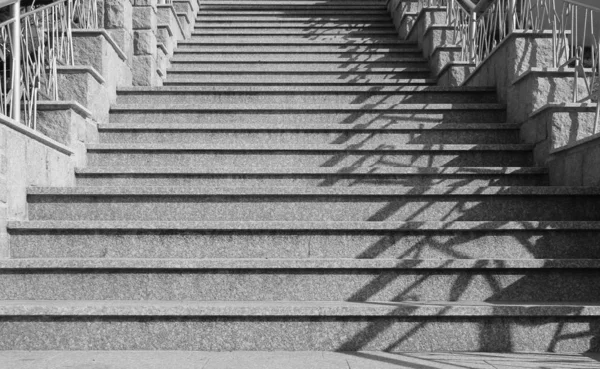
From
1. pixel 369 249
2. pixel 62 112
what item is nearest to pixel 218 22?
pixel 62 112

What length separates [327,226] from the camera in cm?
390

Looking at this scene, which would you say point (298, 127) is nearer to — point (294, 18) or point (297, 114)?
point (297, 114)

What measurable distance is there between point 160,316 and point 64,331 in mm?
489

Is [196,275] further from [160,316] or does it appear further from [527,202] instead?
[527,202]

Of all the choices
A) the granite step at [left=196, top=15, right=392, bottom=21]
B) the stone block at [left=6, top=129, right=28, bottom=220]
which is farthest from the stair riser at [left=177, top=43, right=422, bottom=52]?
the stone block at [left=6, top=129, right=28, bottom=220]

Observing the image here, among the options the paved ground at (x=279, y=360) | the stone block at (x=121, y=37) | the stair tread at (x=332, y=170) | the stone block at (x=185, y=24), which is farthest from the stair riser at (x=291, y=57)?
the paved ground at (x=279, y=360)

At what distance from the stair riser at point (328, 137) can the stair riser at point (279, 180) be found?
70 cm

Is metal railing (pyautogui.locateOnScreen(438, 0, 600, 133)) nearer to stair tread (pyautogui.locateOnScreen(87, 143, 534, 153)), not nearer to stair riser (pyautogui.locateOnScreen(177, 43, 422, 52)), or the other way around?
stair tread (pyautogui.locateOnScreen(87, 143, 534, 153))

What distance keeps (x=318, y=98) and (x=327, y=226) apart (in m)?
2.51

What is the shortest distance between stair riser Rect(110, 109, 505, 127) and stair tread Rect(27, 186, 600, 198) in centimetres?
142

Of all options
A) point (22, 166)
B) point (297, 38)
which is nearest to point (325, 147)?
point (22, 166)

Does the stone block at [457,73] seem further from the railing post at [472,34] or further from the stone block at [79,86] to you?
the stone block at [79,86]

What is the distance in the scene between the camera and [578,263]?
360 cm

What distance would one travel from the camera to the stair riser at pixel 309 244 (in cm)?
387
